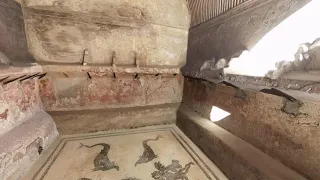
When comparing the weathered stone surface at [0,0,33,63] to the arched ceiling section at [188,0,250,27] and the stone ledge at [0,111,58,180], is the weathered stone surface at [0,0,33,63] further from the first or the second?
the arched ceiling section at [188,0,250,27]

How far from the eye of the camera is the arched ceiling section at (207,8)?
2600 millimetres

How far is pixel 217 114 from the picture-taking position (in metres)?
2.59

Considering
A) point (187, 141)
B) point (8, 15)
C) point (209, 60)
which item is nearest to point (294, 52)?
point (209, 60)

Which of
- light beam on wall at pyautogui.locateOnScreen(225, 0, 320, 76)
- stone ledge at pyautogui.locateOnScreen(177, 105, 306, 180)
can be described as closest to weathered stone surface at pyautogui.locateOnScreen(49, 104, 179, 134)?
stone ledge at pyautogui.locateOnScreen(177, 105, 306, 180)

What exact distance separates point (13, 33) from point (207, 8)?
3092 millimetres

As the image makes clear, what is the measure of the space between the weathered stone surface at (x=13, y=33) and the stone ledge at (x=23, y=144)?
933 mm

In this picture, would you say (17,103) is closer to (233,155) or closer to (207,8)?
(233,155)

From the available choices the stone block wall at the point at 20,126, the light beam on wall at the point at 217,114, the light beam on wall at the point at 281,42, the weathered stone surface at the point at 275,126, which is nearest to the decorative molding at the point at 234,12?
the light beam on wall at the point at 281,42

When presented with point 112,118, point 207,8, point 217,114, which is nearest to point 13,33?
point 112,118

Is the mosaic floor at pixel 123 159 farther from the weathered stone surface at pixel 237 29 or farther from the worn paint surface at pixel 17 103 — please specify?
the weathered stone surface at pixel 237 29

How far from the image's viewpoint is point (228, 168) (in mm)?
1919

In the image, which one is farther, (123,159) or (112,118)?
(112,118)

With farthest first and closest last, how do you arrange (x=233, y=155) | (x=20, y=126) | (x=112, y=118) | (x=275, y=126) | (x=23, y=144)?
(x=112, y=118), (x=20, y=126), (x=23, y=144), (x=233, y=155), (x=275, y=126)

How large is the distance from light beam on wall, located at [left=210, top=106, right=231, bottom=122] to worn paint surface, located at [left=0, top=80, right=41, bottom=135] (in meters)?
2.74
